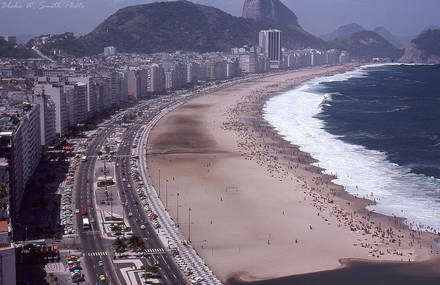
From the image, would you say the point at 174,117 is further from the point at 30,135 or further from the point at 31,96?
the point at 30,135

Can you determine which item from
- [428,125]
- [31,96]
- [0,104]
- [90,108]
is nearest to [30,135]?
[0,104]

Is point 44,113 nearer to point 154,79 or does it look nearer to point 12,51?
point 154,79

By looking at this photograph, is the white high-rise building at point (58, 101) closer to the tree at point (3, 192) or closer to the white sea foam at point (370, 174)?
the white sea foam at point (370, 174)

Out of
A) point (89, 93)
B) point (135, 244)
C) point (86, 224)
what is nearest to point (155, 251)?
point (135, 244)

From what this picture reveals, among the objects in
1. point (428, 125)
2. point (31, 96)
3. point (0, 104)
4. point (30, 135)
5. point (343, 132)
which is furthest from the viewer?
point (428, 125)

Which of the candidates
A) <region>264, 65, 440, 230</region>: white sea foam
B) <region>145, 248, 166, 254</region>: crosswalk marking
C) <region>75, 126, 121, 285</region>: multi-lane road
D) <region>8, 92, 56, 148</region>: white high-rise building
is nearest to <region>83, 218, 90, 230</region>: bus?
<region>75, 126, 121, 285</region>: multi-lane road

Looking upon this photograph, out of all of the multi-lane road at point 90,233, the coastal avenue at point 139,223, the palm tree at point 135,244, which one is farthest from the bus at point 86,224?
the palm tree at point 135,244
